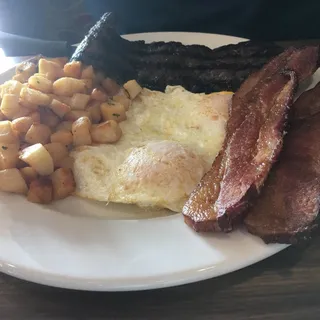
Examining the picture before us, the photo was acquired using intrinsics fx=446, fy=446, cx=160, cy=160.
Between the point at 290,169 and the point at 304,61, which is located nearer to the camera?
the point at 290,169

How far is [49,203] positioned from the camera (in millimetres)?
1538

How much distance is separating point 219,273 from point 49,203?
2.22ft

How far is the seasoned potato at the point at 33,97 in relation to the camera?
1.72 metres

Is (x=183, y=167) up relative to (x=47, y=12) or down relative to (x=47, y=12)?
down

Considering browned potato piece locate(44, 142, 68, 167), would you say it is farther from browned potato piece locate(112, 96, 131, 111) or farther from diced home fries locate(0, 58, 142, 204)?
browned potato piece locate(112, 96, 131, 111)

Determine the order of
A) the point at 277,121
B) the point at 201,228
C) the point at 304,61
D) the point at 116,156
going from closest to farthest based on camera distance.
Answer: the point at 201,228, the point at 277,121, the point at 116,156, the point at 304,61

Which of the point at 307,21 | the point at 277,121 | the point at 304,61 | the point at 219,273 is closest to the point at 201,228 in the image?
the point at 219,273

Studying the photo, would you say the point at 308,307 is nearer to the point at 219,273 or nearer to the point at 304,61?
the point at 219,273

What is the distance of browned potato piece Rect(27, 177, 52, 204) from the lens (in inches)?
59.1

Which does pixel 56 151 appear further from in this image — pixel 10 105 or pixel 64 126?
A: pixel 10 105


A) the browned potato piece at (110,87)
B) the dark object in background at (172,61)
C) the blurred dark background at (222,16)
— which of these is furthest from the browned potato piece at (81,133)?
the blurred dark background at (222,16)

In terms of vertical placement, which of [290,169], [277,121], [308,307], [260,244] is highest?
[277,121]

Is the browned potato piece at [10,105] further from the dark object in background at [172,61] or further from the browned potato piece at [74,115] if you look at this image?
the dark object in background at [172,61]

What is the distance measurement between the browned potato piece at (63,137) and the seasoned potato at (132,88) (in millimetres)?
402
